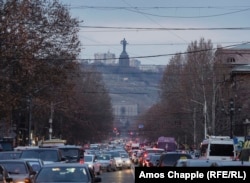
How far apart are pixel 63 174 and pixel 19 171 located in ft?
27.0

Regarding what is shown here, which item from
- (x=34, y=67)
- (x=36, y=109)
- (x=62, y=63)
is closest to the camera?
(x=34, y=67)

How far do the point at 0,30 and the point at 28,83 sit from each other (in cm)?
607

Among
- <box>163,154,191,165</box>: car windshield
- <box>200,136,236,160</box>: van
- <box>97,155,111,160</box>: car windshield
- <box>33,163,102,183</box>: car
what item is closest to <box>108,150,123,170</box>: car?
<box>97,155,111,160</box>: car windshield

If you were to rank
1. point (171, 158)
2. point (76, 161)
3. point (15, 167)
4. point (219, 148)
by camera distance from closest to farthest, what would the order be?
point (15, 167)
point (171, 158)
point (76, 161)
point (219, 148)

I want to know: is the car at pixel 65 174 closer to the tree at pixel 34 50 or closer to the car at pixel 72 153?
the car at pixel 72 153

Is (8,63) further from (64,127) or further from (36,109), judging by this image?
(64,127)

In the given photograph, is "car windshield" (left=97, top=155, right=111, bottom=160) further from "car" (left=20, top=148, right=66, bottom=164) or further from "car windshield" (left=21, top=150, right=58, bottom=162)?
"car windshield" (left=21, top=150, right=58, bottom=162)

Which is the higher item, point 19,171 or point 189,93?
point 189,93

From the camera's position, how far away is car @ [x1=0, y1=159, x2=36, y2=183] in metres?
31.4

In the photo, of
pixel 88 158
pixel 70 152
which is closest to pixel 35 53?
pixel 88 158

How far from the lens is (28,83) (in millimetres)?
57781

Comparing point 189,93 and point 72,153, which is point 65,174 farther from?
point 189,93

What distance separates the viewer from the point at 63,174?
2442 centimetres

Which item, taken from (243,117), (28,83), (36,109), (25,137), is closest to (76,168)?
(28,83)
